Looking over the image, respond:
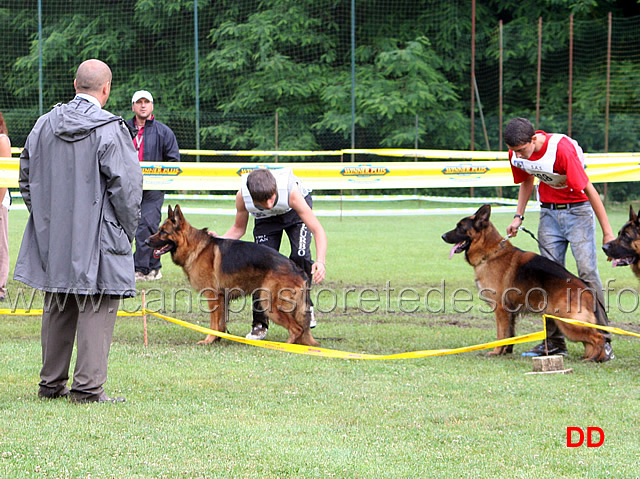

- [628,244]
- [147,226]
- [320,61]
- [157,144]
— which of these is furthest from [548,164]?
[320,61]

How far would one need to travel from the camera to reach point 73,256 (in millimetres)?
4094

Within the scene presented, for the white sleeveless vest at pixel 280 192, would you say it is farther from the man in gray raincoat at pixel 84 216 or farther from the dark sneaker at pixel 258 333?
the man in gray raincoat at pixel 84 216

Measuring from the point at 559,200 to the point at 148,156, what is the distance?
17.0 ft

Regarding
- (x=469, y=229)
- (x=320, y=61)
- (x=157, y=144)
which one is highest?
(x=320, y=61)

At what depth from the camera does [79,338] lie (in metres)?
4.28

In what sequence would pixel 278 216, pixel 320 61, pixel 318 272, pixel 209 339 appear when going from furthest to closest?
1. pixel 320 61
2. pixel 278 216
3. pixel 209 339
4. pixel 318 272

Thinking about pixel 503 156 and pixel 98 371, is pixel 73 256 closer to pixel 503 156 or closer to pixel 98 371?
pixel 98 371

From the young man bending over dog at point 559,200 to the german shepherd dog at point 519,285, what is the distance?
184 mm

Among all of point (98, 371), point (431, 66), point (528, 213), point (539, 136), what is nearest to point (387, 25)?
point (431, 66)

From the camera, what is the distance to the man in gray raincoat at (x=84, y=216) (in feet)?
13.5

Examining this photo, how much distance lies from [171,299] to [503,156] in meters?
9.17

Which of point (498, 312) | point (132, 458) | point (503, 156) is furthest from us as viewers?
point (503, 156)

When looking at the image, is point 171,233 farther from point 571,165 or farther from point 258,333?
point 571,165

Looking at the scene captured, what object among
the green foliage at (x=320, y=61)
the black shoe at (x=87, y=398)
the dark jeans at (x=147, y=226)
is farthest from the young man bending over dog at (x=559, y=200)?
the green foliage at (x=320, y=61)
